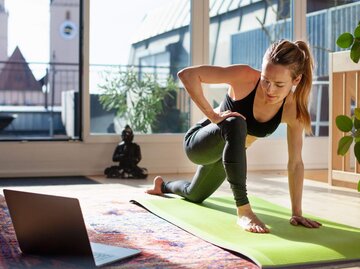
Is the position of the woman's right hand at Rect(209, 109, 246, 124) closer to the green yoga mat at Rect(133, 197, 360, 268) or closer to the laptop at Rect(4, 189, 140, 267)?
the green yoga mat at Rect(133, 197, 360, 268)

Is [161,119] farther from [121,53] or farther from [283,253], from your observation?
[283,253]

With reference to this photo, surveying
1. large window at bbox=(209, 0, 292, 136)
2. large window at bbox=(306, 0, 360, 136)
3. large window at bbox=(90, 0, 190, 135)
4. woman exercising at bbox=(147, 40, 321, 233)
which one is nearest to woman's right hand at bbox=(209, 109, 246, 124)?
woman exercising at bbox=(147, 40, 321, 233)

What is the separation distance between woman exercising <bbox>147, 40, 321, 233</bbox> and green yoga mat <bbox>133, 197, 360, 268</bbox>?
8 cm

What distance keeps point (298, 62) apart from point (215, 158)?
528mm

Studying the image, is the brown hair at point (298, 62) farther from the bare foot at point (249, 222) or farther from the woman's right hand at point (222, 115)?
the bare foot at point (249, 222)

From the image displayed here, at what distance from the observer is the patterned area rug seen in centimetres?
162

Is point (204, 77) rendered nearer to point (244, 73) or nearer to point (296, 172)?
point (244, 73)

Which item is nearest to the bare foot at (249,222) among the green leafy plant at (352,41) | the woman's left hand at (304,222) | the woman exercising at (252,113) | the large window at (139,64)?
the woman exercising at (252,113)

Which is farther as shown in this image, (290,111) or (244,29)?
(244,29)

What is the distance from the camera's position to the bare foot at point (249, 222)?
198cm

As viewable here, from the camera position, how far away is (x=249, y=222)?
202 cm

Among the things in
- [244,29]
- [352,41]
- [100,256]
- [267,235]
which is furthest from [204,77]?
[244,29]

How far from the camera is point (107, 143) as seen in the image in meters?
4.23

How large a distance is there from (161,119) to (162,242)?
8.51ft
